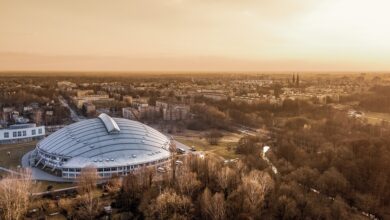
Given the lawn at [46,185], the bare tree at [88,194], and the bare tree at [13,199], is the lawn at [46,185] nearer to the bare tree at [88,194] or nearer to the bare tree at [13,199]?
the bare tree at [88,194]

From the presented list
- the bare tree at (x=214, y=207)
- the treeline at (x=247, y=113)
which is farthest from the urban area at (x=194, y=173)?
the treeline at (x=247, y=113)

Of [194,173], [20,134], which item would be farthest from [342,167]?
[20,134]

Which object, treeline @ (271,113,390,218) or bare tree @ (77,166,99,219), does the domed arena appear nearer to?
bare tree @ (77,166,99,219)

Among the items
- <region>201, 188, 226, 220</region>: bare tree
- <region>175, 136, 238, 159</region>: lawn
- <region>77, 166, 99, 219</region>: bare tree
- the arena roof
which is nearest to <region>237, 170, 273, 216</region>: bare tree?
<region>201, 188, 226, 220</region>: bare tree

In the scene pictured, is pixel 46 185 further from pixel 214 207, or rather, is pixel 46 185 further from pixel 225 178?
pixel 214 207

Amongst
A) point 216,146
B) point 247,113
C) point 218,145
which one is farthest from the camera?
point 247,113

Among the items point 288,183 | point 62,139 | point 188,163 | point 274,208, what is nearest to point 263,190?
point 274,208

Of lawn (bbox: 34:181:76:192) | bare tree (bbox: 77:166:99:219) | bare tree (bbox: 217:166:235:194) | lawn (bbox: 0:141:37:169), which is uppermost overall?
bare tree (bbox: 217:166:235:194)
